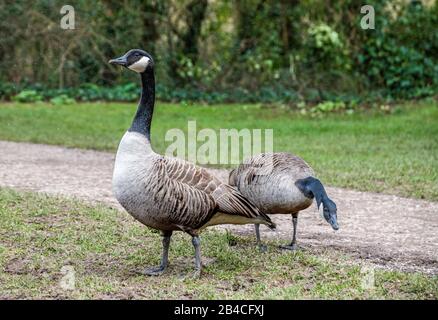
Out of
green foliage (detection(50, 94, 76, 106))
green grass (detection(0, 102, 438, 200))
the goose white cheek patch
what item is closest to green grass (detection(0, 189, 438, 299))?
the goose white cheek patch

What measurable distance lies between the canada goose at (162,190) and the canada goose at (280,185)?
0.34m

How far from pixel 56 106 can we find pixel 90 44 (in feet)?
6.57

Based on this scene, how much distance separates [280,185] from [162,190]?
1150 millimetres

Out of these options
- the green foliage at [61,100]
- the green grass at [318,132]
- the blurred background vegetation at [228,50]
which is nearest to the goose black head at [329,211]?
the green grass at [318,132]

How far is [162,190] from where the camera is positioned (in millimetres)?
5355

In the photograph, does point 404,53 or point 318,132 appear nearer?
point 318,132

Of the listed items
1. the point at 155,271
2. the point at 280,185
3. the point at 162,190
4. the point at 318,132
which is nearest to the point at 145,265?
the point at 155,271

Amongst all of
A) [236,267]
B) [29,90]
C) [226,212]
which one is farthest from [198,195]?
[29,90]

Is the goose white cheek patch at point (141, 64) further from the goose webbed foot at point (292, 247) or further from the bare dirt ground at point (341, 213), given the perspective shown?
the bare dirt ground at point (341, 213)

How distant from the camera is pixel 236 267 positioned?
19.5 feet

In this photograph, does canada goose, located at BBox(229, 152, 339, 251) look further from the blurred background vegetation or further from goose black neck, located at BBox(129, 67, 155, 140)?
the blurred background vegetation

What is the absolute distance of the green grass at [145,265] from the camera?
527cm

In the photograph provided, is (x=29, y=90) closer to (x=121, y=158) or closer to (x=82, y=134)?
(x=82, y=134)

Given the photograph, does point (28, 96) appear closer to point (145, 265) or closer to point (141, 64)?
point (145, 265)
